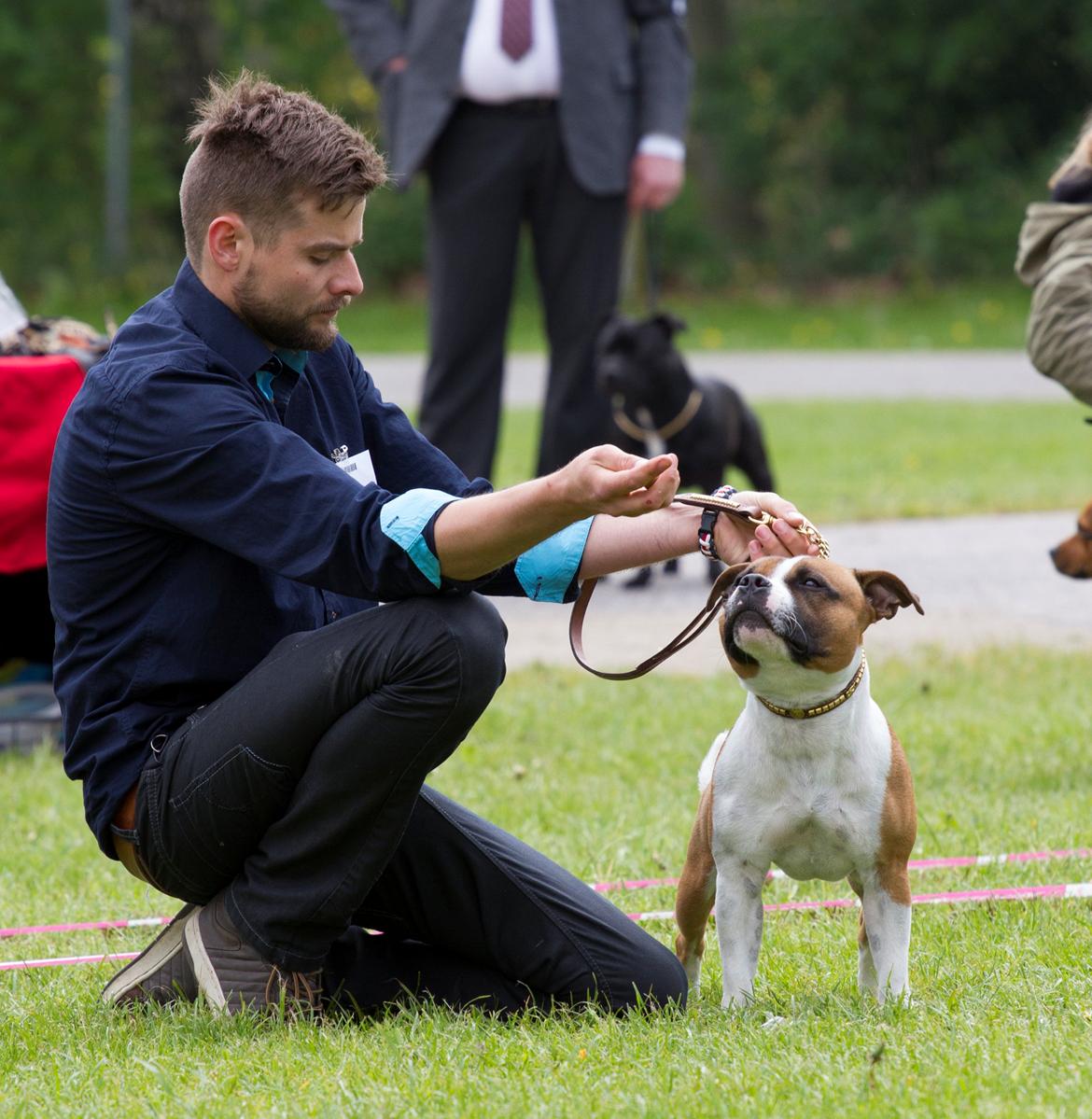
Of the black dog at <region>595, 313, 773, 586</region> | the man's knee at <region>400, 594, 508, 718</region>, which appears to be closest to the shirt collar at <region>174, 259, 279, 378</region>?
the man's knee at <region>400, 594, 508, 718</region>

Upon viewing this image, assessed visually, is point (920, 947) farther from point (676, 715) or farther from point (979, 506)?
point (979, 506)

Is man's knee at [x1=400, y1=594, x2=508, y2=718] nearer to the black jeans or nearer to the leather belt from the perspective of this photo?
the black jeans

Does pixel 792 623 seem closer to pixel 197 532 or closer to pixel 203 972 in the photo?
pixel 197 532

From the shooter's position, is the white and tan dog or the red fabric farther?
the red fabric

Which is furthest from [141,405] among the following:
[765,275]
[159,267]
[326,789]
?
[765,275]

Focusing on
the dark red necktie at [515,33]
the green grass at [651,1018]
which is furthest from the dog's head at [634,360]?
the green grass at [651,1018]

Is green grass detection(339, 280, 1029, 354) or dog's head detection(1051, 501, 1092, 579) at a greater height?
dog's head detection(1051, 501, 1092, 579)

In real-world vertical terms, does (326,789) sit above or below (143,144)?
above

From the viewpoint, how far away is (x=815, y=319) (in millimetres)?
23781

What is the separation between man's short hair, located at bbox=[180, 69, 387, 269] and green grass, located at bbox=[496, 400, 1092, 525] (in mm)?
6198

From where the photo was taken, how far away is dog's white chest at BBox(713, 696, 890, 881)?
341 cm

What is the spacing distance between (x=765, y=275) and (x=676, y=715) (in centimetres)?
2324

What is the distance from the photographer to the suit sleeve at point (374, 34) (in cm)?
797

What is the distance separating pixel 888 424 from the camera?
13609mm
